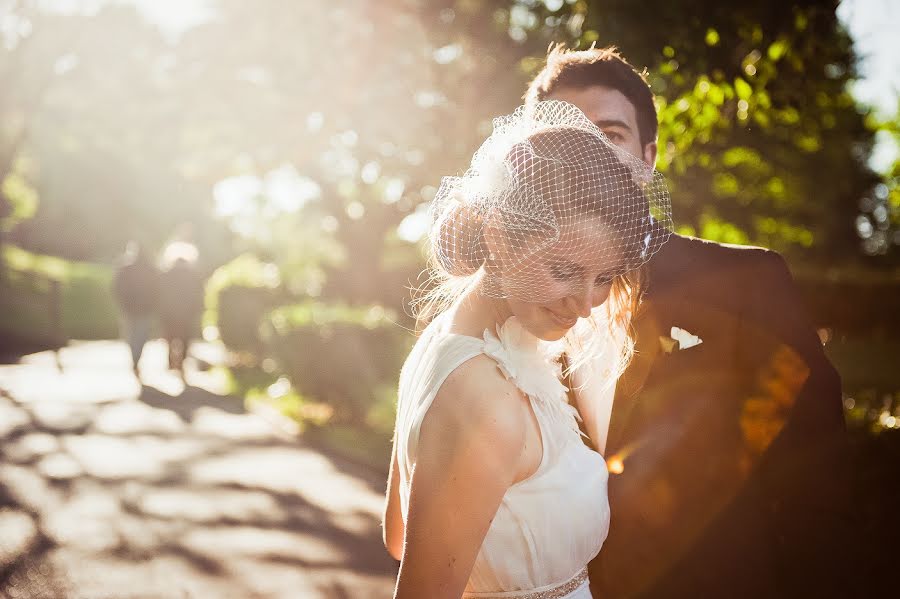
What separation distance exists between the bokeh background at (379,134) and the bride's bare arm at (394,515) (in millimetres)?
946

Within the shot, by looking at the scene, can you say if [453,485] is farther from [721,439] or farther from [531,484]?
[721,439]

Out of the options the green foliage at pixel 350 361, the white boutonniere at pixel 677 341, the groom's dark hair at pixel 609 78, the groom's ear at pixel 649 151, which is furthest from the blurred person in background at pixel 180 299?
the white boutonniere at pixel 677 341

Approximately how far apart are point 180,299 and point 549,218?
46.5 ft

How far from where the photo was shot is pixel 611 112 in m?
2.88

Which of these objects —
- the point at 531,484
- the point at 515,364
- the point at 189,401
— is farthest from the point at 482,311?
the point at 189,401

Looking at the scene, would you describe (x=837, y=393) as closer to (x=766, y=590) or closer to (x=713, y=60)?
(x=766, y=590)

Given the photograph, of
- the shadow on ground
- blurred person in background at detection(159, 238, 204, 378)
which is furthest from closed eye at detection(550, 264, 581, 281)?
blurred person in background at detection(159, 238, 204, 378)

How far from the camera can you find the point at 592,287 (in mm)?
1862

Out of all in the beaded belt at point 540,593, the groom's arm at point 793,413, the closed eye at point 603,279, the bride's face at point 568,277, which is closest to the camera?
the bride's face at point 568,277

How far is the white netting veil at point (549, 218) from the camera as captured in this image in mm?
1791

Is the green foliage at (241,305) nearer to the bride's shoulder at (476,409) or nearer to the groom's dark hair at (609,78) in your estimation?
the groom's dark hair at (609,78)

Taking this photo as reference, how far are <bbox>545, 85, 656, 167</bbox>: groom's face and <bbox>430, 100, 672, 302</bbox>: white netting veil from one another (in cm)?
92

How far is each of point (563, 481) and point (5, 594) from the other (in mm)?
4836

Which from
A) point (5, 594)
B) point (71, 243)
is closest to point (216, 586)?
point (5, 594)
